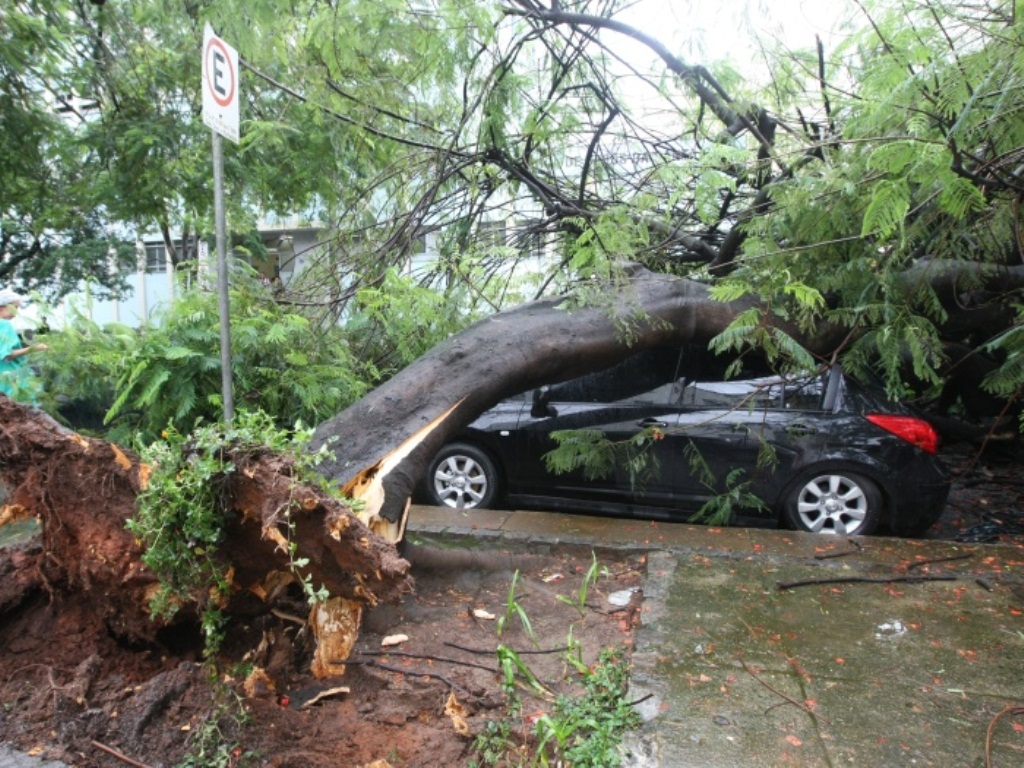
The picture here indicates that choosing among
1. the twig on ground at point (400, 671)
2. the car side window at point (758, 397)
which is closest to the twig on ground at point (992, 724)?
the twig on ground at point (400, 671)

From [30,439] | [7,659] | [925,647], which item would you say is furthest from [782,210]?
[7,659]

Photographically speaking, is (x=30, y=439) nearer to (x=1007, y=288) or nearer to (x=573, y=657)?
(x=573, y=657)

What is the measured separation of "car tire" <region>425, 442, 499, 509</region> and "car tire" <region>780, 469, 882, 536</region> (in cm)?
257

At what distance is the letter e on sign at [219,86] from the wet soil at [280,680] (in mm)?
2387

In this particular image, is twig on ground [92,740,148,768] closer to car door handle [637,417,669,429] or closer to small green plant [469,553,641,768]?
small green plant [469,553,641,768]

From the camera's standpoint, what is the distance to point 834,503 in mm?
5844

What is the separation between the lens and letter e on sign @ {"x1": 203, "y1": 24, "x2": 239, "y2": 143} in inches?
141

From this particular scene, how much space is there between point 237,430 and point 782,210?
381cm

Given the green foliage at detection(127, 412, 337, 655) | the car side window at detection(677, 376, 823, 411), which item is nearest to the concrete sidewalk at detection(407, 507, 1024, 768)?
the car side window at detection(677, 376, 823, 411)

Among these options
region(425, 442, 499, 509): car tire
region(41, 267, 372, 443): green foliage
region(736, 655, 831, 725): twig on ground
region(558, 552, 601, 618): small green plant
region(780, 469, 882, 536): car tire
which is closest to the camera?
region(736, 655, 831, 725): twig on ground

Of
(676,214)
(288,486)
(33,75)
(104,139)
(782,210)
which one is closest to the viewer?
(288,486)

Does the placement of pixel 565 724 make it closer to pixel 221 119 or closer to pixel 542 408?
pixel 221 119

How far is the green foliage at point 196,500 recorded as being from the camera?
2717 mm

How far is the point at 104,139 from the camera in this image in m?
9.12
